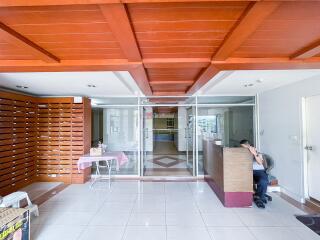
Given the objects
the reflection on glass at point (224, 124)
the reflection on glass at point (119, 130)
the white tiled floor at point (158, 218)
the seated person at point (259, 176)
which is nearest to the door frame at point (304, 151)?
the white tiled floor at point (158, 218)

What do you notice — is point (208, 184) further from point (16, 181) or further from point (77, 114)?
point (16, 181)

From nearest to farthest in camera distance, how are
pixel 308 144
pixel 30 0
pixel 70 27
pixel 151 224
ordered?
1. pixel 30 0
2. pixel 70 27
3. pixel 151 224
4. pixel 308 144

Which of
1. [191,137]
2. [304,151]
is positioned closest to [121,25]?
[304,151]

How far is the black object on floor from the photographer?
9.50ft

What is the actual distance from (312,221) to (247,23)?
3.23 meters

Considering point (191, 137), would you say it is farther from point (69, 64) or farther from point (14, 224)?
point (14, 224)

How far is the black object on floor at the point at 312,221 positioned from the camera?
2.90 metres

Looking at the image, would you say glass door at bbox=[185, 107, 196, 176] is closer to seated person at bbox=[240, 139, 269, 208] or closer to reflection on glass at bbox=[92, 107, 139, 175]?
reflection on glass at bbox=[92, 107, 139, 175]

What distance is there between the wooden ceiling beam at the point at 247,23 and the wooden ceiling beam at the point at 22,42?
1.79 metres

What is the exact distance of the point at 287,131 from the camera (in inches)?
165

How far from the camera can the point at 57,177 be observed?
17.1 feet

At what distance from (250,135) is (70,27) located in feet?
17.9

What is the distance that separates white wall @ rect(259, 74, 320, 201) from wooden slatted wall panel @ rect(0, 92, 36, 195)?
18.7ft

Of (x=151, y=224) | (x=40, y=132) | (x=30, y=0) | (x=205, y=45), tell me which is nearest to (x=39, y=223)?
(x=151, y=224)
